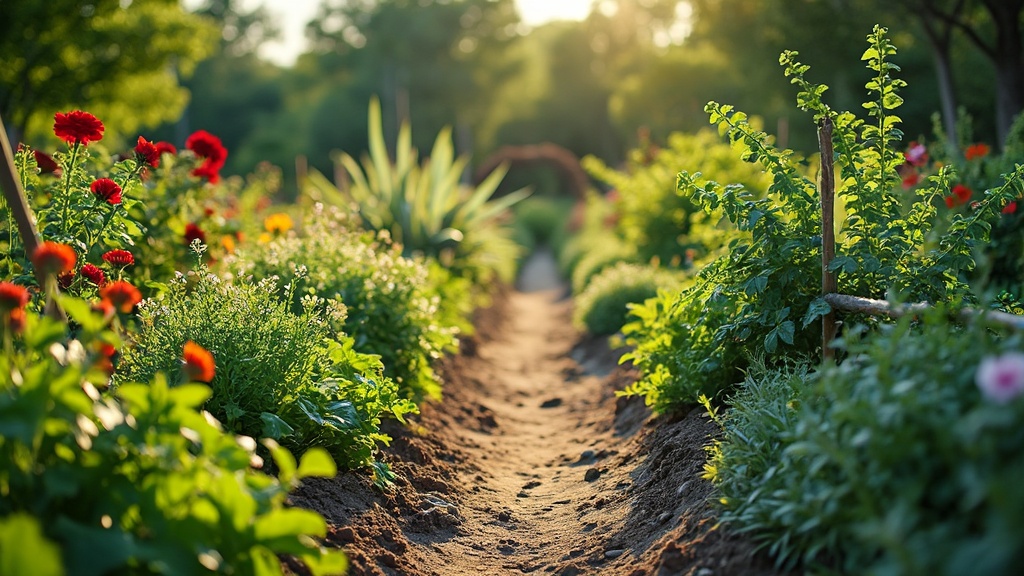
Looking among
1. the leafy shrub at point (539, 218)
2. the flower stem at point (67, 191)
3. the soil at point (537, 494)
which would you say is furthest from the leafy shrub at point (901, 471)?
the leafy shrub at point (539, 218)

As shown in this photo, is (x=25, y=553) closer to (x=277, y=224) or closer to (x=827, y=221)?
(x=827, y=221)

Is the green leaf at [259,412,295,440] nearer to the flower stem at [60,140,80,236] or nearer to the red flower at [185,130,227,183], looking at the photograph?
the flower stem at [60,140,80,236]

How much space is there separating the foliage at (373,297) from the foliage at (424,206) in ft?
10.4

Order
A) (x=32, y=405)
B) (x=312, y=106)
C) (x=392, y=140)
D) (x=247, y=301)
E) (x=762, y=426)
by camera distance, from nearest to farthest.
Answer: (x=32, y=405)
(x=762, y=426)
(x=247, y=301)
(x=392, y=140)
(x=312, y=106)

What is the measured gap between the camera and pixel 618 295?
852cm

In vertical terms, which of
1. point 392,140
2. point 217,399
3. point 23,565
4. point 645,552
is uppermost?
point 392,140

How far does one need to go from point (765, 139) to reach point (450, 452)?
2.42 meters

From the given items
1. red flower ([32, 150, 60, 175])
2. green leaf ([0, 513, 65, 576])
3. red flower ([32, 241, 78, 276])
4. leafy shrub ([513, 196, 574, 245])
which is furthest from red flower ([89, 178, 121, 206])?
leafy shrub ([513, 196, 574, 245])

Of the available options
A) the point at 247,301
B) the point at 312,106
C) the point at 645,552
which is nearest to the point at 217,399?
the point at 247,301

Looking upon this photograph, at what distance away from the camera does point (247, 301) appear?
3.73 meters

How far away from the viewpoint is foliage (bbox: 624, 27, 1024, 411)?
3814 millimetres

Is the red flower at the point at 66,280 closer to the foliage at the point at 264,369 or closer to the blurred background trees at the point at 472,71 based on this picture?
the foliage at the point at 264,369

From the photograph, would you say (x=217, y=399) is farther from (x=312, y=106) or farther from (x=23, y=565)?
(x=312, y=106)

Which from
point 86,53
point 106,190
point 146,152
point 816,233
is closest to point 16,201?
point 106,190
